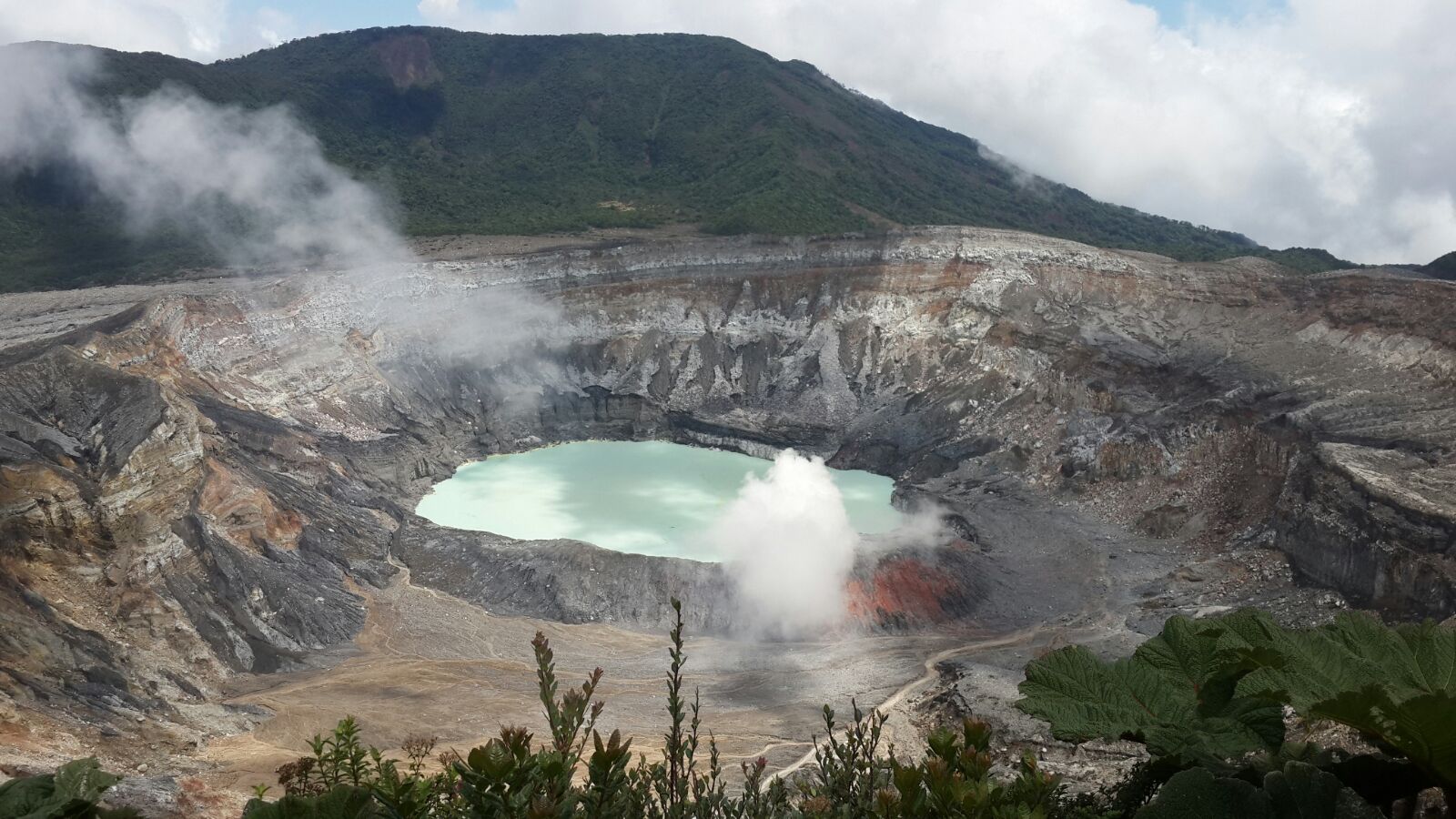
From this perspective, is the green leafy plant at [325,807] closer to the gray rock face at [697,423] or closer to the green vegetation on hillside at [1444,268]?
the gray rock face at [697,423]

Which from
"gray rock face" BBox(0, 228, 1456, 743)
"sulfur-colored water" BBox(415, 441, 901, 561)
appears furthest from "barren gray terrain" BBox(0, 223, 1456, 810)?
"sulfur-colored water" BBox(415, 441, 901, 561)

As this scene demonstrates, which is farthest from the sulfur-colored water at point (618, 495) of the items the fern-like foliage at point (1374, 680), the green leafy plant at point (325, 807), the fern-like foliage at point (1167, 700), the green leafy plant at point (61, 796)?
the green leafy plant at point (325, 807)

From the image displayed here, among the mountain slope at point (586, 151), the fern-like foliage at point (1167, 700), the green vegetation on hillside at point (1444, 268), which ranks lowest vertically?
the fern-like foliage at point (1167, 700)

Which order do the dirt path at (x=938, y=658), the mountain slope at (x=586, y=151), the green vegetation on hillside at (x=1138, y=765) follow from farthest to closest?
the mountain slope at (x=586, y=151), the dirt path at (x=938, y=658), the green vegetation on hillside at (x=1138, y=765)

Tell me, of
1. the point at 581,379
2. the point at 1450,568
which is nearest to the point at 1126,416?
the point at 1450,568

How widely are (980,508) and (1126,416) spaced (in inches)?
286

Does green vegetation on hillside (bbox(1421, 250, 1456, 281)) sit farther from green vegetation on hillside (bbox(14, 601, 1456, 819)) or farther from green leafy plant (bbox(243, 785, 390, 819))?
green leafy plant (bbox(243, 785, 390, 819))

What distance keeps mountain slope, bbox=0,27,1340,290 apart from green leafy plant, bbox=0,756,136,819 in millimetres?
52458

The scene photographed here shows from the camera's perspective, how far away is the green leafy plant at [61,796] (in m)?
3.29

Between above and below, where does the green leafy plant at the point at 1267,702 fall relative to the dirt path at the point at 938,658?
above

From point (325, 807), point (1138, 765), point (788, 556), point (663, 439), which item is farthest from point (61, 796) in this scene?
point (663, 439)

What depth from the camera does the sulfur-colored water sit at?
3266 centimetres

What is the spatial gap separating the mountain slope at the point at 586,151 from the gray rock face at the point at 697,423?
1219 centimetres

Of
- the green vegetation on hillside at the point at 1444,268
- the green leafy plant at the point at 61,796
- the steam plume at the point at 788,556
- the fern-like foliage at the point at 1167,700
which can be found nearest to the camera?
the green leafy plant at the point at 61,796
